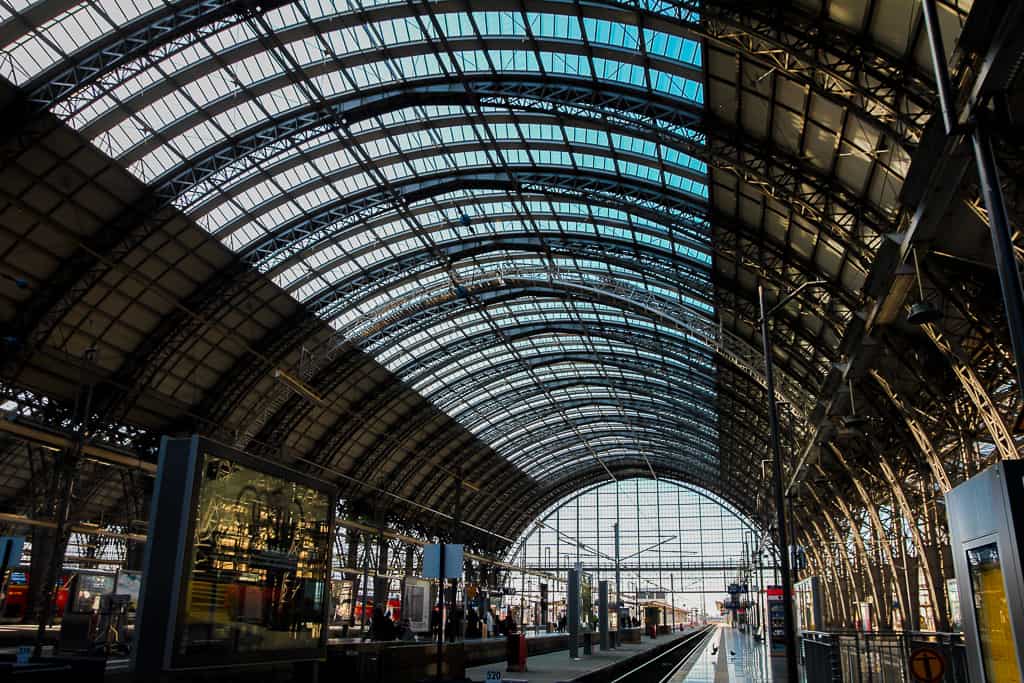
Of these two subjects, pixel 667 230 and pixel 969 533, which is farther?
pixel 667 230

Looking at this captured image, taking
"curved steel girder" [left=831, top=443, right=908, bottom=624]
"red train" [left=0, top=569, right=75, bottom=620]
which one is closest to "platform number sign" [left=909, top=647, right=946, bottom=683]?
"curved steel girder" [left=831, top=443, right=908, bottom=624]

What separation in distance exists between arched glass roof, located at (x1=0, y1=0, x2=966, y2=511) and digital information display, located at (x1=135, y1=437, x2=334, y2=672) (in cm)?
1621

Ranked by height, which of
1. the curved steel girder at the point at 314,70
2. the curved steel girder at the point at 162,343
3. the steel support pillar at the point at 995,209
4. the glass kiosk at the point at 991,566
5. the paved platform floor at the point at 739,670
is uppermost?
the curved steel girder at the point at 314,70

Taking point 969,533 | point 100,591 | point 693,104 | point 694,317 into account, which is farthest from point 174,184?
point 969,533

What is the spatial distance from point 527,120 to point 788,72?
1327 centimetres

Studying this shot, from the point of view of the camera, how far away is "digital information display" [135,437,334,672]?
454 inches

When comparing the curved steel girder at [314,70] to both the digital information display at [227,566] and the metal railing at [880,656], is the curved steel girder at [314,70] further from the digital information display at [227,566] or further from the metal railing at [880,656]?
the digital information display at [227,566]

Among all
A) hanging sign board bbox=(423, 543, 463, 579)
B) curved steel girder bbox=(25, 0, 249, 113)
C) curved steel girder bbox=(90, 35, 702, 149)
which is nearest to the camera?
hanging sign board bbox=(423, 543, 463, 579)

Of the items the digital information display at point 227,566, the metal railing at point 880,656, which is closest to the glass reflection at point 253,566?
the digital information display at point 227,566

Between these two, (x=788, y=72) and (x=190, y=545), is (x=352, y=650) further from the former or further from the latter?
(x=788, y=72)

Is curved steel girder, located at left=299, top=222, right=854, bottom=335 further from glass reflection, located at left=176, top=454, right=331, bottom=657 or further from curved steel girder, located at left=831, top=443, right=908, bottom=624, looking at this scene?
glass reflection, located at left=176, top=454, right=331, bottom=657

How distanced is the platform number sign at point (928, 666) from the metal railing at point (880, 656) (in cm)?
5

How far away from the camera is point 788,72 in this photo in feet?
70.4

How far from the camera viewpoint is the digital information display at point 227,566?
1152 centimetres
